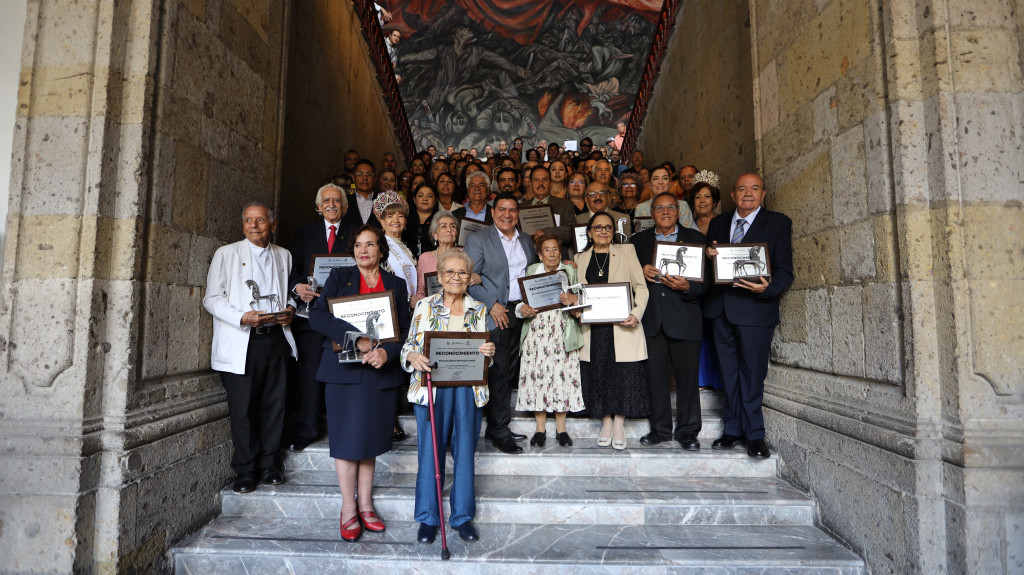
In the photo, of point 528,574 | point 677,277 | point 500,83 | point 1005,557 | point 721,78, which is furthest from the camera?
point 500,83

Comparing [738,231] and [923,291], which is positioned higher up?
[738,231]

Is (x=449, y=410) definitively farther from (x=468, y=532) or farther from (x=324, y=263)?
(x=324, y=263)

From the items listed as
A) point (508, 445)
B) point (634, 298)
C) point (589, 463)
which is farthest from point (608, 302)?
point (508, 445)

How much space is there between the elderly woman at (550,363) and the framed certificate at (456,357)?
3.51 feet

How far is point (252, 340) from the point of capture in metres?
3.46

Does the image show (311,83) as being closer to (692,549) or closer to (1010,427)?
(692,549)

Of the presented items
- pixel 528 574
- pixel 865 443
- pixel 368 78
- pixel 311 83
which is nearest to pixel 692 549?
pixel 528 574

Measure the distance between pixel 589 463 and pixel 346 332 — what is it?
203 centimetres

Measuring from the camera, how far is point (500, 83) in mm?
19969

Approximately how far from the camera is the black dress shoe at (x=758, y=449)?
3.84 metres

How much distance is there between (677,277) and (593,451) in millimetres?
1438

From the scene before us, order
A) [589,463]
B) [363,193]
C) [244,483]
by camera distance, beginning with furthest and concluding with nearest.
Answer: [363,193] → [589,463] → [244,483]

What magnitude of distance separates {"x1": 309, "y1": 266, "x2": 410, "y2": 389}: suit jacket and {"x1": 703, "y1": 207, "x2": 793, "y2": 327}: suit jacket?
2362 millimetres

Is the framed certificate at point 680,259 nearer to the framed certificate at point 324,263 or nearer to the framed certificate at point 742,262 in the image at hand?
the framed certificate at point 742,262
